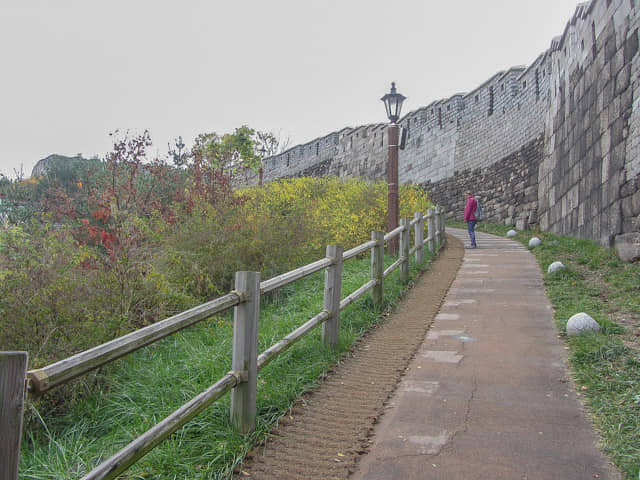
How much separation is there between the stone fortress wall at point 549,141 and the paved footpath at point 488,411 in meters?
2.80

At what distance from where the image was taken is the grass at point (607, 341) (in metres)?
2.60

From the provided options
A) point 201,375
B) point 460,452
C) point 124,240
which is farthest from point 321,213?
point 460,452

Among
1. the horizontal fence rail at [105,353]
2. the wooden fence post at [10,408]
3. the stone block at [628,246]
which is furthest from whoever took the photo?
the stone block at [628,246]

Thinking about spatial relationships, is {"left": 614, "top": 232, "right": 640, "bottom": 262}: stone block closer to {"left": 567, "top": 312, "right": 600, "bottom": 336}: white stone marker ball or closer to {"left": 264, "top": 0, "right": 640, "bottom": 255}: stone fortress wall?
{"left": 264, "top": 0, "right": 640, "bottom": 255}: stone fortress wall

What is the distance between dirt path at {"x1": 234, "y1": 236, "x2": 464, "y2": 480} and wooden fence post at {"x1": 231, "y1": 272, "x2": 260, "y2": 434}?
0.19 metres

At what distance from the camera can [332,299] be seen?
4.20 metres

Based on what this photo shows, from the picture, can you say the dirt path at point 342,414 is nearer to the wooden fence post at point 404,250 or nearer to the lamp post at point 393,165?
the wooden fence post at point 404,250

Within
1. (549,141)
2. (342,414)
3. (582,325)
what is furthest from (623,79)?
Answer: (342,414)

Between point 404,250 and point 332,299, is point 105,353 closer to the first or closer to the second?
point 332,299

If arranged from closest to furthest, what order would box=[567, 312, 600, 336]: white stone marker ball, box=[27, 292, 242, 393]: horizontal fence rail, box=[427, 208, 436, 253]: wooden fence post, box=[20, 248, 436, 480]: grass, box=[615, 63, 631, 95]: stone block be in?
1. box=[27, 292, 242, 393]: horizontal fence rail
2. box=[20, 248, 436, 480]: grass
3. box=[567, 312, 600, 336]: white stone marker ball
4. box=[615, 63, 631, 95]: stone block
5. box=[427, 208, 436, 253]: wooden fence post

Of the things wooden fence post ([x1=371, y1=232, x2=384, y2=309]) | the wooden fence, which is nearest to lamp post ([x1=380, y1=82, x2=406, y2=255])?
wooden fence post ([x1=371, y1=232, x2=384, y2=309])

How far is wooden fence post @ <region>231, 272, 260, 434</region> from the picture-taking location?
9.09ft

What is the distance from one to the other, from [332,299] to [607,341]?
204 cm

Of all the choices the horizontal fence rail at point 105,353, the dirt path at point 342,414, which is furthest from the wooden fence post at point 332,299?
the horizontal fence rail at point 105,353
